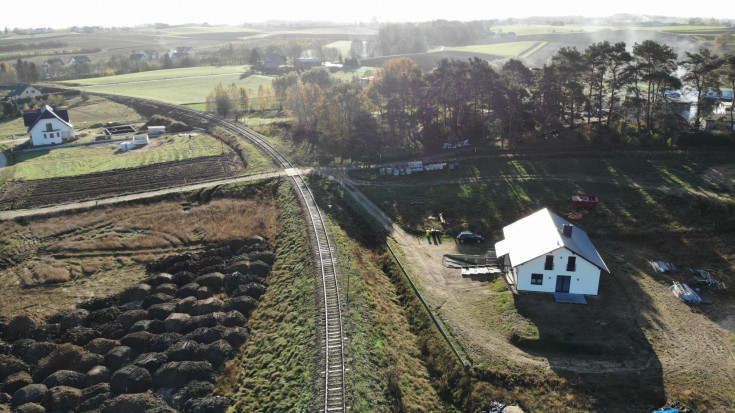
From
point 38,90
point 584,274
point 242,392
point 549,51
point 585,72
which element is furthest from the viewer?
point 549,51

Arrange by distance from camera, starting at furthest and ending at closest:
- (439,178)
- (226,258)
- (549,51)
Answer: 1. (549,51)
2. (439,178)
3. (226,258)

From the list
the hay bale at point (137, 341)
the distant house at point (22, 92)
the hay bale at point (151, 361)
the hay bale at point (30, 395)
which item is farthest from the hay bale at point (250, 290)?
the distant house at point (22, 92)

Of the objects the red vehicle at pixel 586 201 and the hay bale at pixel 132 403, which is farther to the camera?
the red vehicle at pixel 586 201

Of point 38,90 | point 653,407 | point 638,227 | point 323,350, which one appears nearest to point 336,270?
point 323,350

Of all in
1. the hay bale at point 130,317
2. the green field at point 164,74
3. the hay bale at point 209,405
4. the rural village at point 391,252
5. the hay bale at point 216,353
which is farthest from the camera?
the green field at point 164,74

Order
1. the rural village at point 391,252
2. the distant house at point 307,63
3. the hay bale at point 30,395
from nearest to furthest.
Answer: the hay bale at point 30,395
the rural village at point 391,252
the distant house at point 307,63

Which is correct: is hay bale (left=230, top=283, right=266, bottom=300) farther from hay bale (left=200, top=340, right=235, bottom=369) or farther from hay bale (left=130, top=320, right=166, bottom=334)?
hay bale (left=200, top=340, right=235, bottom=369)

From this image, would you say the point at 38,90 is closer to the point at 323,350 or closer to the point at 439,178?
the point at 439,178

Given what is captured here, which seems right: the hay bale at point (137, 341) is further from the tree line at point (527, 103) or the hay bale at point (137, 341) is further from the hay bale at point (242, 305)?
the tree line at point (527, 103)
